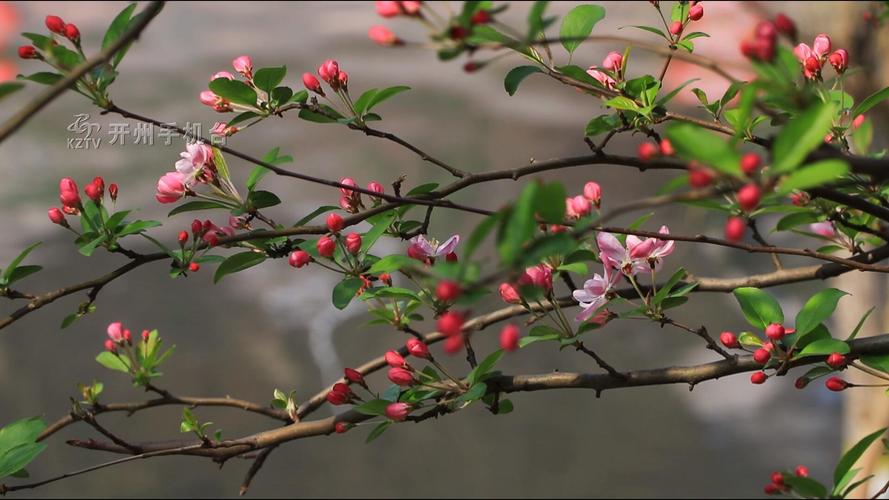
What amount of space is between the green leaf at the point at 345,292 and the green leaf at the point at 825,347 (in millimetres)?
318

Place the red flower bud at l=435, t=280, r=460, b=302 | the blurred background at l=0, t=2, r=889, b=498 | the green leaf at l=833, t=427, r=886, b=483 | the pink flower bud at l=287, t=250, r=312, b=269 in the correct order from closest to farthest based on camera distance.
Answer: the red flower bud at l=435, t=280, r=460, b=302 → the green leaf at l=833, t=427, r=886, b=483 → the pink flower bud at l=287, t=250, r=312, b=269 → the blurred background at l=0, t=2, r=889, b=498

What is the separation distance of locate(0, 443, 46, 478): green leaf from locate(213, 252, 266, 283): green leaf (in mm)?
172

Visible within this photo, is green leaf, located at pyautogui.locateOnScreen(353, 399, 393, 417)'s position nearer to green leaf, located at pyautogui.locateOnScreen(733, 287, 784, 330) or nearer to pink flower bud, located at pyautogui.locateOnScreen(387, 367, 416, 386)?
pink flower bud, located at pyautogui.locateOnScreen(387, 367, 416, 386)

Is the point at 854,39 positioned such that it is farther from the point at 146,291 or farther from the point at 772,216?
the point at 146,291

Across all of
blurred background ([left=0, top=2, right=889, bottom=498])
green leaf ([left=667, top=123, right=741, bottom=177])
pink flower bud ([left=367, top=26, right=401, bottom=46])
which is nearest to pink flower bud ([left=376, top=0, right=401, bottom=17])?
pink flower bud ([left=367, top=26, right=401, bottom=46])

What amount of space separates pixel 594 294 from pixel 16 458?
43 centimetres

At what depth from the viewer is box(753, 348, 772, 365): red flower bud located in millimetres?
677

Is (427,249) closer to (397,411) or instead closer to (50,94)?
(397,411)

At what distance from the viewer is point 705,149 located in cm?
37

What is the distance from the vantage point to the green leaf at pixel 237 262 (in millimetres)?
700

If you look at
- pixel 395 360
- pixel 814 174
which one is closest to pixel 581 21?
pixel 395 360

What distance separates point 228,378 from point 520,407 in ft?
2.09

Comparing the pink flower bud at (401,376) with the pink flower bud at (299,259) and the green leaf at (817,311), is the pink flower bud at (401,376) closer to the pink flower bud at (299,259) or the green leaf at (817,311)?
the pink flower bud at (299,259)

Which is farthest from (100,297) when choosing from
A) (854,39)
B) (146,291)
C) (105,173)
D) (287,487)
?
(854,39)
